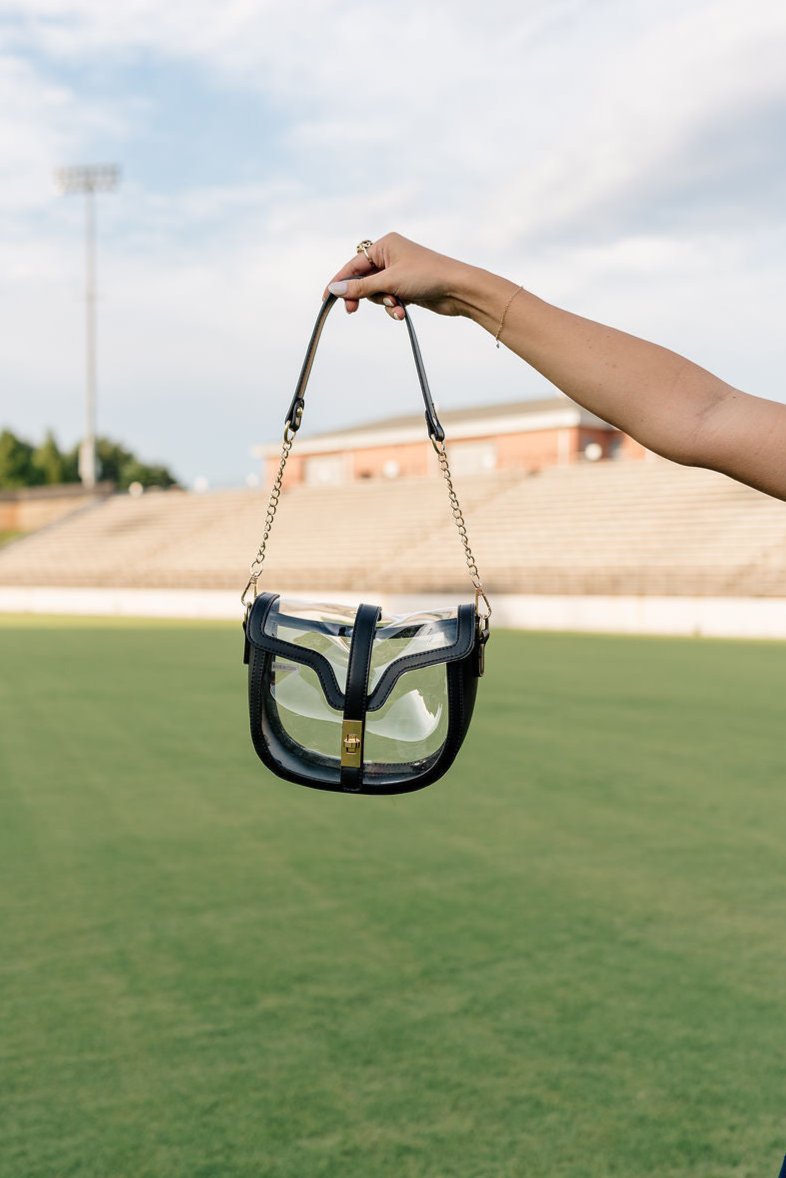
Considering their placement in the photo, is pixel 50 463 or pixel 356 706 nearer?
pixel 356 706

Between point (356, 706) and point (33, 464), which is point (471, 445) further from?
point (356, 706)

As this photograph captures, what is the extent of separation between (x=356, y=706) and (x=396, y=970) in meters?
2.10

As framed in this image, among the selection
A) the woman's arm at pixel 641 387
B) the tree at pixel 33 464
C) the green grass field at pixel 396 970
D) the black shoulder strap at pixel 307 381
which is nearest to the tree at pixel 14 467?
the tree at pixel 33 464

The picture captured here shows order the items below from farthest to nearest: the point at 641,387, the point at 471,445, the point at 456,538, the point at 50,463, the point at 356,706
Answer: the point at 50,463, the point at 471,445, the point at 456,538, the point at 356,706, the point at 641,387

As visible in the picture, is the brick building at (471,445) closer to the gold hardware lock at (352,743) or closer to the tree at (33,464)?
the tree at (33,464)

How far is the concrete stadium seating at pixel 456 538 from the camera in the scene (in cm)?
2056

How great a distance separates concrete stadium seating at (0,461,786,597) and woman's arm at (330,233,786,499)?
57.7ft

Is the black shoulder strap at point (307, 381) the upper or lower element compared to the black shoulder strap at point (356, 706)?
upper

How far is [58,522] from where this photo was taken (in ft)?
126

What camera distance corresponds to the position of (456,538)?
88.4ft

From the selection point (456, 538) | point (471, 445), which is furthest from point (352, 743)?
point (471, 445)

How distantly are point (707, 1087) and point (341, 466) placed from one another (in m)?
42.0

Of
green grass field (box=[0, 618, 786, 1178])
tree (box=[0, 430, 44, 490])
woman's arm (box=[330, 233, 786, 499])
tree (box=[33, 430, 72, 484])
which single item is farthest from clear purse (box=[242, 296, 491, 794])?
tree (box=[33, 430, 72, 484])

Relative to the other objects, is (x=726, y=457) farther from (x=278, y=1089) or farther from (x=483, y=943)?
(x=483, y=943)
